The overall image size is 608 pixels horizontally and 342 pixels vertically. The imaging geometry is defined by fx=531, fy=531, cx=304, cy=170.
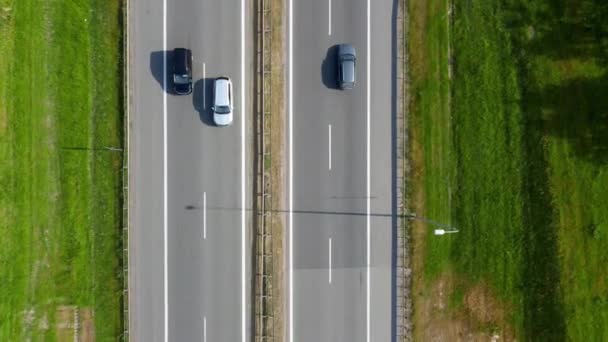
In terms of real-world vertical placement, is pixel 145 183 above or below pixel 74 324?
above

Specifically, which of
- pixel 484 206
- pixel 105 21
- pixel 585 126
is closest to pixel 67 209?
pixel 105 21

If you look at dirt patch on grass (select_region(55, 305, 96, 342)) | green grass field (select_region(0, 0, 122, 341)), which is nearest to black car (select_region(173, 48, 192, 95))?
green grass field (select_region(0, 0, 122, 341))

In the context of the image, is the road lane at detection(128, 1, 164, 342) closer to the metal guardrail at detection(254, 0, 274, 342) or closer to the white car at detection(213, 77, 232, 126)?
the white car at detection(213, 77, 232, 126)

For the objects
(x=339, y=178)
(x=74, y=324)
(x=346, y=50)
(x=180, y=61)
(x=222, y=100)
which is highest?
(x=346, y=50)

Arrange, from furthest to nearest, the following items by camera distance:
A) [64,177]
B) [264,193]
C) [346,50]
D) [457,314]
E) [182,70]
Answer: [457,314] < [64,177] < [346,50] < [264,193] < [182,70]

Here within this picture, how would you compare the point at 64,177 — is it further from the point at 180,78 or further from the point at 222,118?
the point at 222,118

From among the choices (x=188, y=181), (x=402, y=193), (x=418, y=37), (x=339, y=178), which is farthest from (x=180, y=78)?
(x=402, y=193)

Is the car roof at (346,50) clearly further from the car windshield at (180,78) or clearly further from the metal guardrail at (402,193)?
the car windshield at (180,78)
